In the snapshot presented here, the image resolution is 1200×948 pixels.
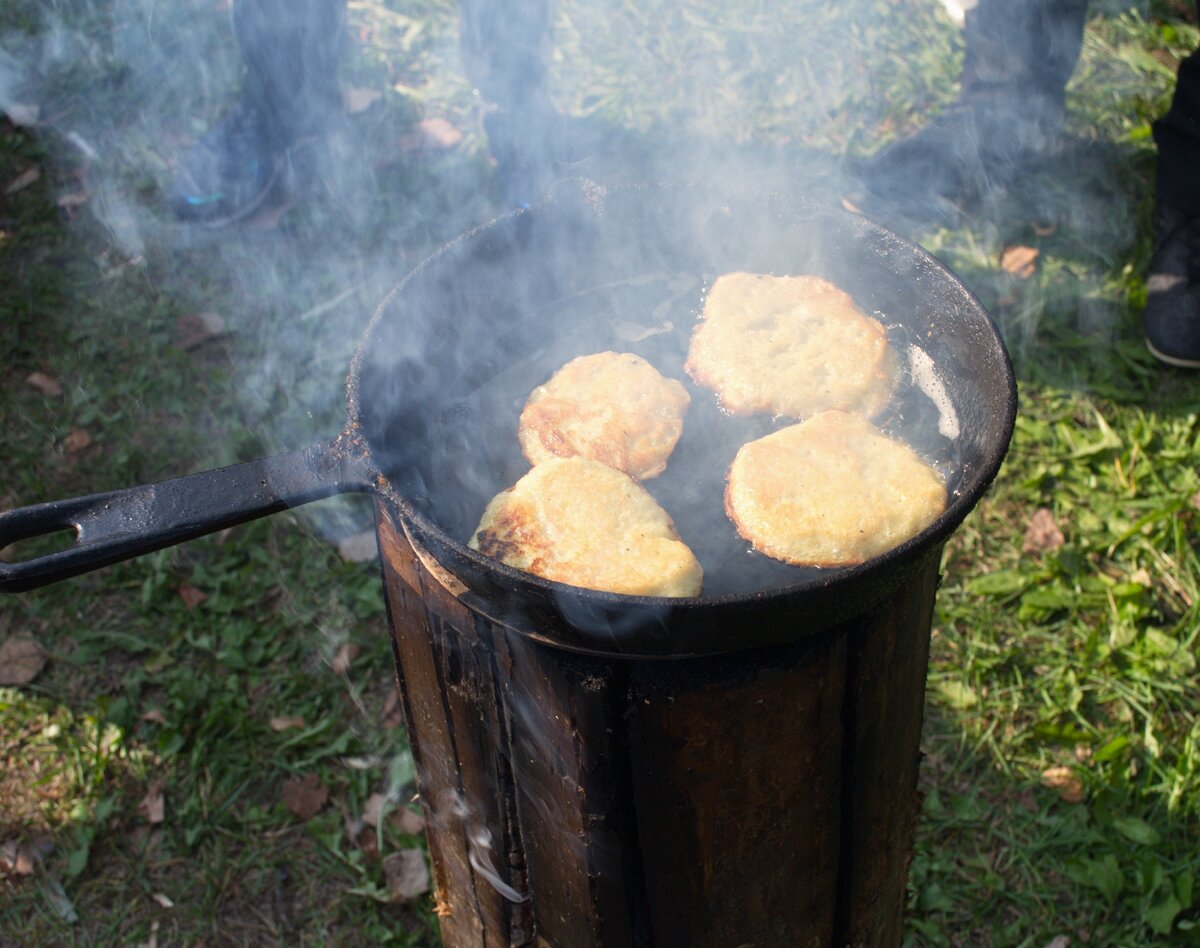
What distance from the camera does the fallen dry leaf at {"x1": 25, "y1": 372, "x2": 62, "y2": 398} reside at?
15.9 ft

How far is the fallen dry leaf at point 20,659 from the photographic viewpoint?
12.6ft

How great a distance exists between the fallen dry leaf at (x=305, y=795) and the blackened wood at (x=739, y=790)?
177 centimetres

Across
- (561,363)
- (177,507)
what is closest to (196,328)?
(561,363)

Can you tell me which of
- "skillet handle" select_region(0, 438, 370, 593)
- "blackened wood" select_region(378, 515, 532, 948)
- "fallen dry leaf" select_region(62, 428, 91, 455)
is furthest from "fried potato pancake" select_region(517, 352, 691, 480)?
"fallen dry leaf" select_region(62, 428, 91, 455)

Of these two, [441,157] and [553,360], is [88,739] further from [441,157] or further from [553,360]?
[441,157]

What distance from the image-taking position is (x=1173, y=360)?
4.59 metres

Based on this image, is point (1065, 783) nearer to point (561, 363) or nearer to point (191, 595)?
point (561, 363)

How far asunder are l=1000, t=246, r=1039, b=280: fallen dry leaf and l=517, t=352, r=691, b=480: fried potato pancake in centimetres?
313

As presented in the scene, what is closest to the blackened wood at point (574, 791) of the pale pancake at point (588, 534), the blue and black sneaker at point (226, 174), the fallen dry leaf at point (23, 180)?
the pale pancake at point (588, 534)

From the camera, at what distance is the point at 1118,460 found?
427 cm

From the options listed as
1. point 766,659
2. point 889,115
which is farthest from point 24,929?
point 889,115

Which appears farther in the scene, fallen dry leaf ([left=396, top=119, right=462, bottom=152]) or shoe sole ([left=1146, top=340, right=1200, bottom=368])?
fallen dry leaf ([left=396, top=119, right=462, bottom=152])

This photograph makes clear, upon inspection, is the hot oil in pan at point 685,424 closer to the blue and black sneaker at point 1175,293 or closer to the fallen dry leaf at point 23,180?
the blue and black sneaker at point 1175,293

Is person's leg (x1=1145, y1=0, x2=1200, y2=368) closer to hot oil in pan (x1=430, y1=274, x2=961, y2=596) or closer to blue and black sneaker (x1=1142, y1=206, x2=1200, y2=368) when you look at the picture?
blue and black sneaker (x1=1142, y1=206, x2=1200, y2=368)
